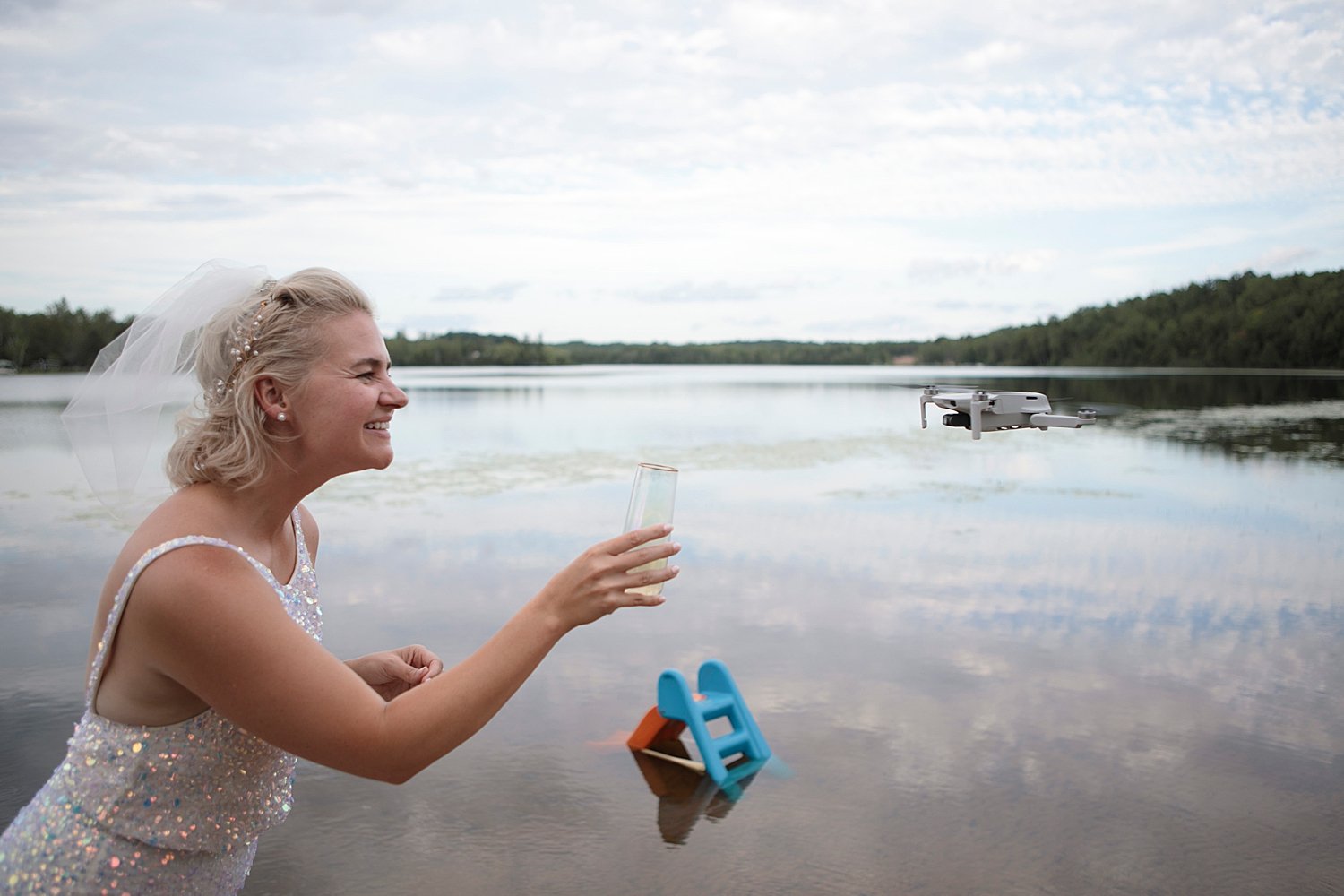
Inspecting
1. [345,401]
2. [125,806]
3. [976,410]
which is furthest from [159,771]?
[976,410]

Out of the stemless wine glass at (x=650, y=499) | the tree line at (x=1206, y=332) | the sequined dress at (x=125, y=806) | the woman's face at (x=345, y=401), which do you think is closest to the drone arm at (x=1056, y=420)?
the stemless wine glass at (x=650, y=499)

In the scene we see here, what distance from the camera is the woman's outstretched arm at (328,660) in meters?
1.94

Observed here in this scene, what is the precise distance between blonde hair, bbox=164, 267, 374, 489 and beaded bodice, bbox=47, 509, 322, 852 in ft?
0.76

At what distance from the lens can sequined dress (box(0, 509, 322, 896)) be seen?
2092 millimetres

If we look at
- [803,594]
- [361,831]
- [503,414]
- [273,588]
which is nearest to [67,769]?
[273,588]

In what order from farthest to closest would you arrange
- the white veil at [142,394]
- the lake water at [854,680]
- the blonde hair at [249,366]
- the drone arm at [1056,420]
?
1. the lake water at [854,680]
2. the white veil at [142,394]
3. the blonde hair at [249,366]
4. the drone arm at [1056,420]

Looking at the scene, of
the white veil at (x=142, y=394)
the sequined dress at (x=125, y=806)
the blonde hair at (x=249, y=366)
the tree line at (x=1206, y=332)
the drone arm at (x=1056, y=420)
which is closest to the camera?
the drone arm at (x=1056, y=420)

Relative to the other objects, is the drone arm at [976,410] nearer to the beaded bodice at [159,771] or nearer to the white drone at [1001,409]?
the white drone at [1001,409]

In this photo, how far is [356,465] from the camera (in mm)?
2268

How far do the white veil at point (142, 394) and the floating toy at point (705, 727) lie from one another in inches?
181

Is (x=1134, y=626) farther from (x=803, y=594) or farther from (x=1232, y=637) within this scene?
(x=803, y=594)

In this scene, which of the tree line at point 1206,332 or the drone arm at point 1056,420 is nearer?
the drone arm at point 1056,420

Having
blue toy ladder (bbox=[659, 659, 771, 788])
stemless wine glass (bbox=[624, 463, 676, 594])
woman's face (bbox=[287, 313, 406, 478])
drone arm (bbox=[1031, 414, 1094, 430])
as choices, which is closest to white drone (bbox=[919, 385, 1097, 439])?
drone arm (bbox=[1031, 414, 1094, 430])

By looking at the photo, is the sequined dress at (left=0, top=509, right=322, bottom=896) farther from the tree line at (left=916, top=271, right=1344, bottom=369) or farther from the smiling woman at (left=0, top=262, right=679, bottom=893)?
the tree line at (left=916, top=271, right=1344, bottom=369)
